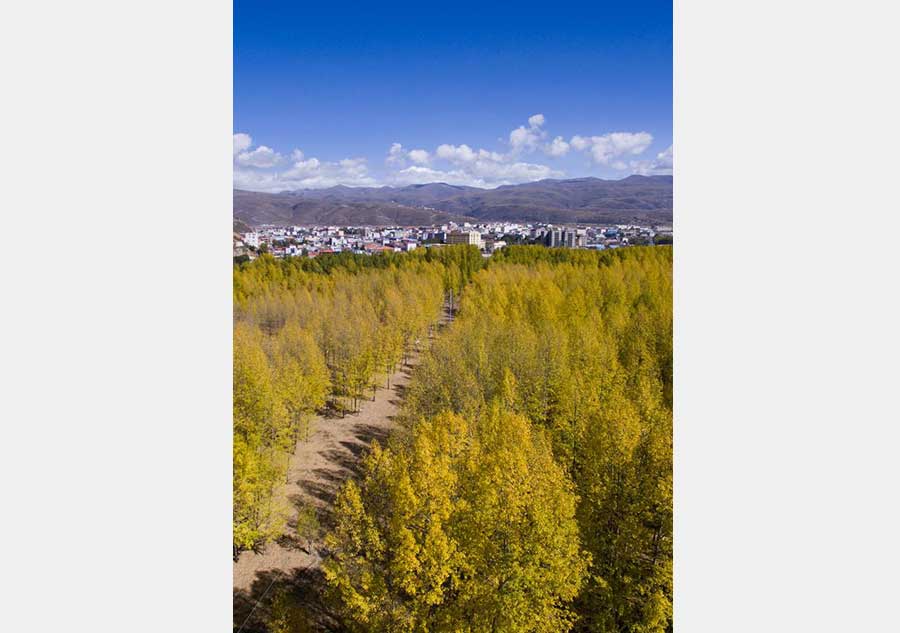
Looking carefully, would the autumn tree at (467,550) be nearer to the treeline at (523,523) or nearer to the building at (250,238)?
the treeline at (523,523)

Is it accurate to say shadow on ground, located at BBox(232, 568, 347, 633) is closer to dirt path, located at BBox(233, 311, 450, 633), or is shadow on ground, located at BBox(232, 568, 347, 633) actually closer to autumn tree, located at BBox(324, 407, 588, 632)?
dirt path, located at BBox(233, 311, 450, 633)

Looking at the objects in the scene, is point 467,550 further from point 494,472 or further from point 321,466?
point 321,466

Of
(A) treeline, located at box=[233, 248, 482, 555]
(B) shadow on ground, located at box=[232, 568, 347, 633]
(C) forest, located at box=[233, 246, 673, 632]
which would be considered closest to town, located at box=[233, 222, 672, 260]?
(A) treeline, located at box=[233, 248, 482, 555]

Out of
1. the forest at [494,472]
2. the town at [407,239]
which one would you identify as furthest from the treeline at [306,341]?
the town at [407,239]
